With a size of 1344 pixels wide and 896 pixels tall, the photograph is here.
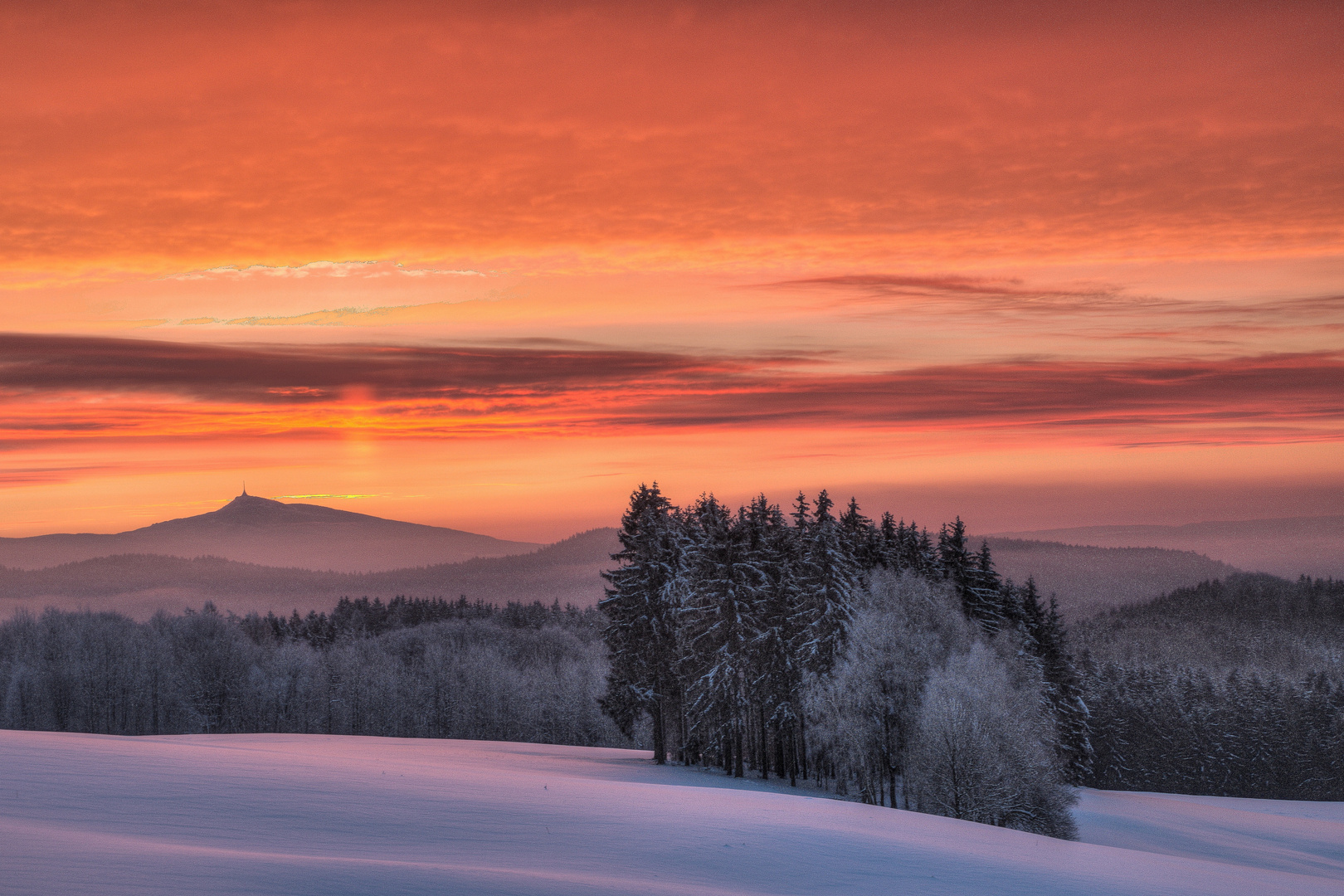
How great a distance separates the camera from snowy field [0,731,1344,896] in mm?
14352

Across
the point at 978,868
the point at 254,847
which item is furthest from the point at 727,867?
the point at 254,847

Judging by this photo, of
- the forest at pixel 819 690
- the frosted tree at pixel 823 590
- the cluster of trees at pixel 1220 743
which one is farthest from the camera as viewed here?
the cluster of trees at pixel 1220 743

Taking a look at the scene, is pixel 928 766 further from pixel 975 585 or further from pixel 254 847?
pixel 254 847

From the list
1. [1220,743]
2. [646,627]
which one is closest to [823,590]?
[646,627]

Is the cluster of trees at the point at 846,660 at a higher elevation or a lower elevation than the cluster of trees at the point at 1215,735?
higher

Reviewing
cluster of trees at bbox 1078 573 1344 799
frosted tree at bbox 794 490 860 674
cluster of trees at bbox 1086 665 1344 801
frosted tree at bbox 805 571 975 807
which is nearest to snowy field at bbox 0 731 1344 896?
frosted tree at bbox 805 571 975 807

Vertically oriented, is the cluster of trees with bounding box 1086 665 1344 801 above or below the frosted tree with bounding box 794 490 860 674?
below

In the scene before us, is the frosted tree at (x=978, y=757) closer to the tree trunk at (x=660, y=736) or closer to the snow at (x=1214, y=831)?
the snow at (x=1214, y=831)

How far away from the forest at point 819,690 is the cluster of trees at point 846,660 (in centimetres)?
11

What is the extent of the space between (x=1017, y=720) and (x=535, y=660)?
121884 mm

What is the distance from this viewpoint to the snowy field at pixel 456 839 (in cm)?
1435

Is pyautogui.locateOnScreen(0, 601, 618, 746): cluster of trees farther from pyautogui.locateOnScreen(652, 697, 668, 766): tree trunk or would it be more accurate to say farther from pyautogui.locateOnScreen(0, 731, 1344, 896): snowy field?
pyautogui.locateOnScreen(0, 731, 1344, 896): snowy field

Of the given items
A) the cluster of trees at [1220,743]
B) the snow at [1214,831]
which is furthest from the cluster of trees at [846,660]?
the cluster of trees at [1220,743]

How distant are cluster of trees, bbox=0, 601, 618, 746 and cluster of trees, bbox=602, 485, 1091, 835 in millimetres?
64085
